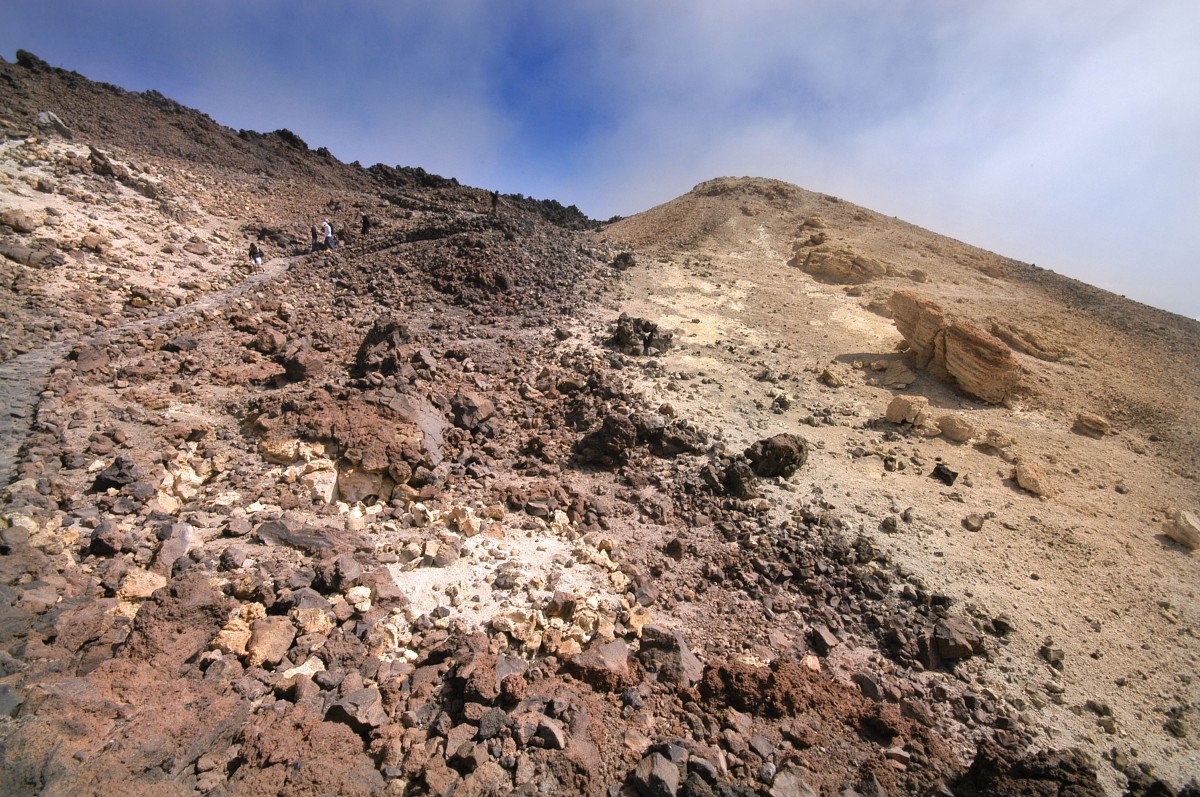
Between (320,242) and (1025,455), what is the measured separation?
1852cm

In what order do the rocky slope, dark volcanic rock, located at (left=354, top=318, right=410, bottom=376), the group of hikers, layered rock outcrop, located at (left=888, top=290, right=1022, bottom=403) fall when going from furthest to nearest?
the group of hikers → layered rock outcrop, located at (left=888, top=290, right=1022, bottom=403) → dark volcanic rock, located at (left=354, top=318, right=410, bottom=376) → the rocky slope

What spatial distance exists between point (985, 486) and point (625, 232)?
71.7 feet

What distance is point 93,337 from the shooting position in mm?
8633

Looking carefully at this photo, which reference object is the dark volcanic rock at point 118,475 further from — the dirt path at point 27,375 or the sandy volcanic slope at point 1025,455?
the sandy volcanic slope at point 1025,455

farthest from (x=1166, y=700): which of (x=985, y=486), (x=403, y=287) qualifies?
(x=403, y=287)

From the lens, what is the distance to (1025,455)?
28.3ft

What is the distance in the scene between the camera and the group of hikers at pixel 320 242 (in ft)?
44.7

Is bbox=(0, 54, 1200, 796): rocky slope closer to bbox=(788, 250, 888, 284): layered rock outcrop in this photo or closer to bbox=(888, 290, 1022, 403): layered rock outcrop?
bbox=(888, 290, 1022, 403): layered rock outcrop

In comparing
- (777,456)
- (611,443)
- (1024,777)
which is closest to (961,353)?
(777,456)

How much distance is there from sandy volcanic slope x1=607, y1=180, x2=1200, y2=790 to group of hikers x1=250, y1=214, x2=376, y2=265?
9.03 m

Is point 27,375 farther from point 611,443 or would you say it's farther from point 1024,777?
point 1024,777

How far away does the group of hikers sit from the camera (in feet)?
44.7

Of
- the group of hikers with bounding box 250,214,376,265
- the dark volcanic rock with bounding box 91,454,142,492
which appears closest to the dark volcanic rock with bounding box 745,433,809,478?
the dark volcanic rock with bounding box 91,454,142,492

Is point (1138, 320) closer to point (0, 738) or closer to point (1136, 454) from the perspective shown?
point (1136, 454)
